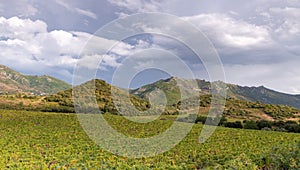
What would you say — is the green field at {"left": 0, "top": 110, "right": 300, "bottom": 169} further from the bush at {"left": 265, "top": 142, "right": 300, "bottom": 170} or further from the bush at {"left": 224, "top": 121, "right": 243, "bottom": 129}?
the bush at {"left": 224, "top": 121, "right": 243, "bottom": 129}

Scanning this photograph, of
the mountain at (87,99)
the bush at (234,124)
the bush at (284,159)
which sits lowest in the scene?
the bush at (284,159)

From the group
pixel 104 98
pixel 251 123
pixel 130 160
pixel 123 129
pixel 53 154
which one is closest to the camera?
pixel 130 160

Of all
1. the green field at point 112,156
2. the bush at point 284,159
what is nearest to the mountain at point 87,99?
the green field at point 112,156

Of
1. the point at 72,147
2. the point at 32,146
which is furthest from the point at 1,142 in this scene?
the point at 72,147

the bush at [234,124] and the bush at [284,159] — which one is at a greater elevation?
the bush at [234,124]

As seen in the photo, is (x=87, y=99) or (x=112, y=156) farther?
(x=87, y=99)

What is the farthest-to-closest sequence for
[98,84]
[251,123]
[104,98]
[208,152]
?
[98,84], [104,98], [251,123], [208,152]

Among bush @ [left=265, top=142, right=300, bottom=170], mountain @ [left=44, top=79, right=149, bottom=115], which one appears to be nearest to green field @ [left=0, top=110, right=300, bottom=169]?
bush @ [left=265, top=142, right=300, bottom=170]

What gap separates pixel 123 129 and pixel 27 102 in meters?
46.2

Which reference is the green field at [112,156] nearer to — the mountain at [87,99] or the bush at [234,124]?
the bush at [234,124]

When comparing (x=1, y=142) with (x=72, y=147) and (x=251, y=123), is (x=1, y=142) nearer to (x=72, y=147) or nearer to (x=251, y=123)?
(x=72, y=147)

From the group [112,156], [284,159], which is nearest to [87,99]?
[112,156]

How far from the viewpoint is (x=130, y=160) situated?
20781 millimetres

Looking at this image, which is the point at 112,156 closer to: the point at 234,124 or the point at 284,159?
the point at 284,159
